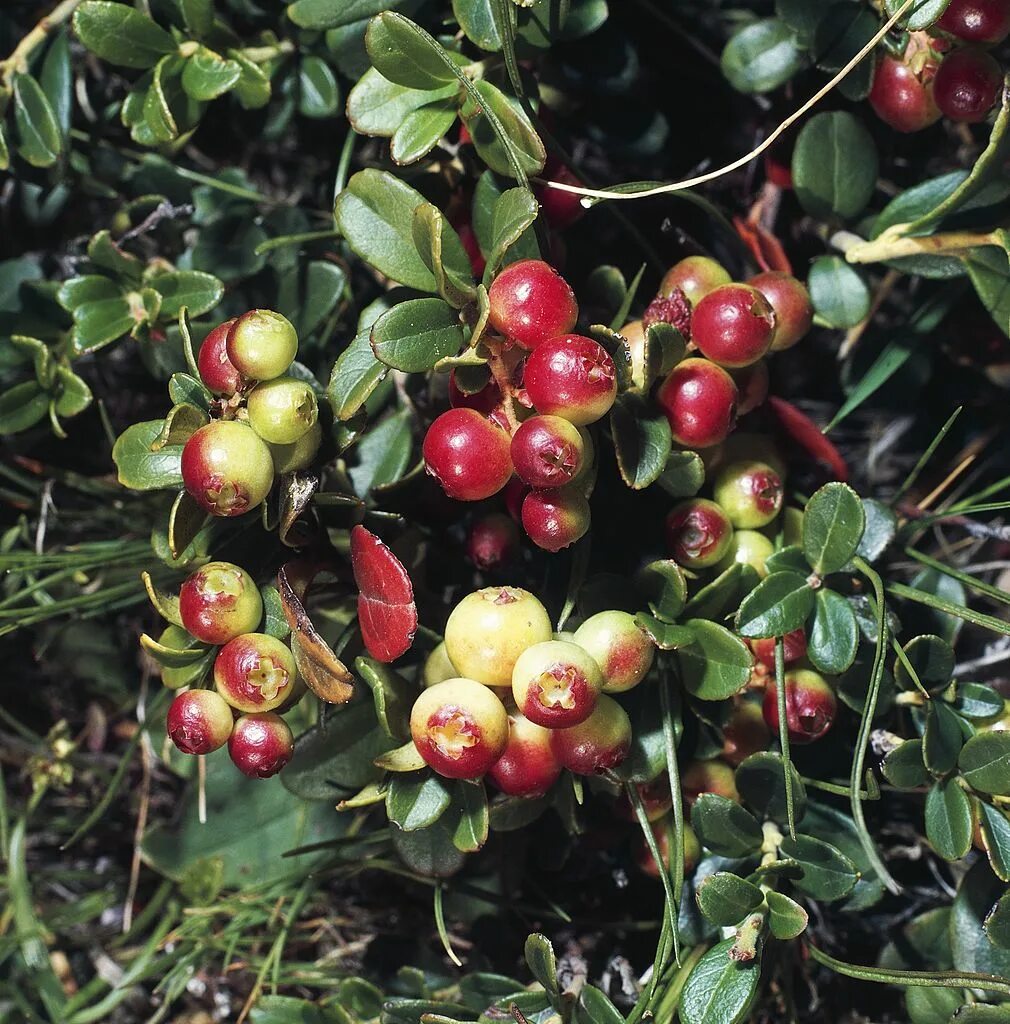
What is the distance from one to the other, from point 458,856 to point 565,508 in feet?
2.29

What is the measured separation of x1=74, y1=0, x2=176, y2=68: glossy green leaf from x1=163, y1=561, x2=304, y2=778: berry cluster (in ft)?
3.14

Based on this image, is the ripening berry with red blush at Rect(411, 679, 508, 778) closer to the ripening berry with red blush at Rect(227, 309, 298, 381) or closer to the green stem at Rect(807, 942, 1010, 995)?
the ripening berry with red blush at Rect(227, 309, 298, 381)

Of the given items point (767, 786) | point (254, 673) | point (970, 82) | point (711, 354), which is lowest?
point (767, 786)

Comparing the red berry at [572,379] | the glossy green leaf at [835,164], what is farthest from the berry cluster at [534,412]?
the glossy green leaf at [835,164]

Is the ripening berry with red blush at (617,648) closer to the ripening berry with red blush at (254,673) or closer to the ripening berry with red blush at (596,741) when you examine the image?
the ripening berry with red blush at (596,741)

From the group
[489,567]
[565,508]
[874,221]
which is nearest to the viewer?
[565,508]

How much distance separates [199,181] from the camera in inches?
86.0

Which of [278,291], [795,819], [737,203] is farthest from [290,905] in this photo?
[737,203]

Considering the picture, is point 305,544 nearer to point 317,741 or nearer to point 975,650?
point 317,741

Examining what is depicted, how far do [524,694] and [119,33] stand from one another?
1.34 metres

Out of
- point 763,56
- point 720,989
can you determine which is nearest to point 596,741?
point 720,989

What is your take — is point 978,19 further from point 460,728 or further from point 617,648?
point 460,728

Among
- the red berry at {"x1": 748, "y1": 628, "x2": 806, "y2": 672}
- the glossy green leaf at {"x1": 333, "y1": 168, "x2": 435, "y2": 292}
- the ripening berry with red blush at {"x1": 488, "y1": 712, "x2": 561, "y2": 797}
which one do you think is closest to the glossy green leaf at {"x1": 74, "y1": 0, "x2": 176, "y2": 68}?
the glossy green leaf at {"x1": 333, "y1": 168, "x2": 435, "y2": 292}

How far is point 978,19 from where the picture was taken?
1.60 metres
